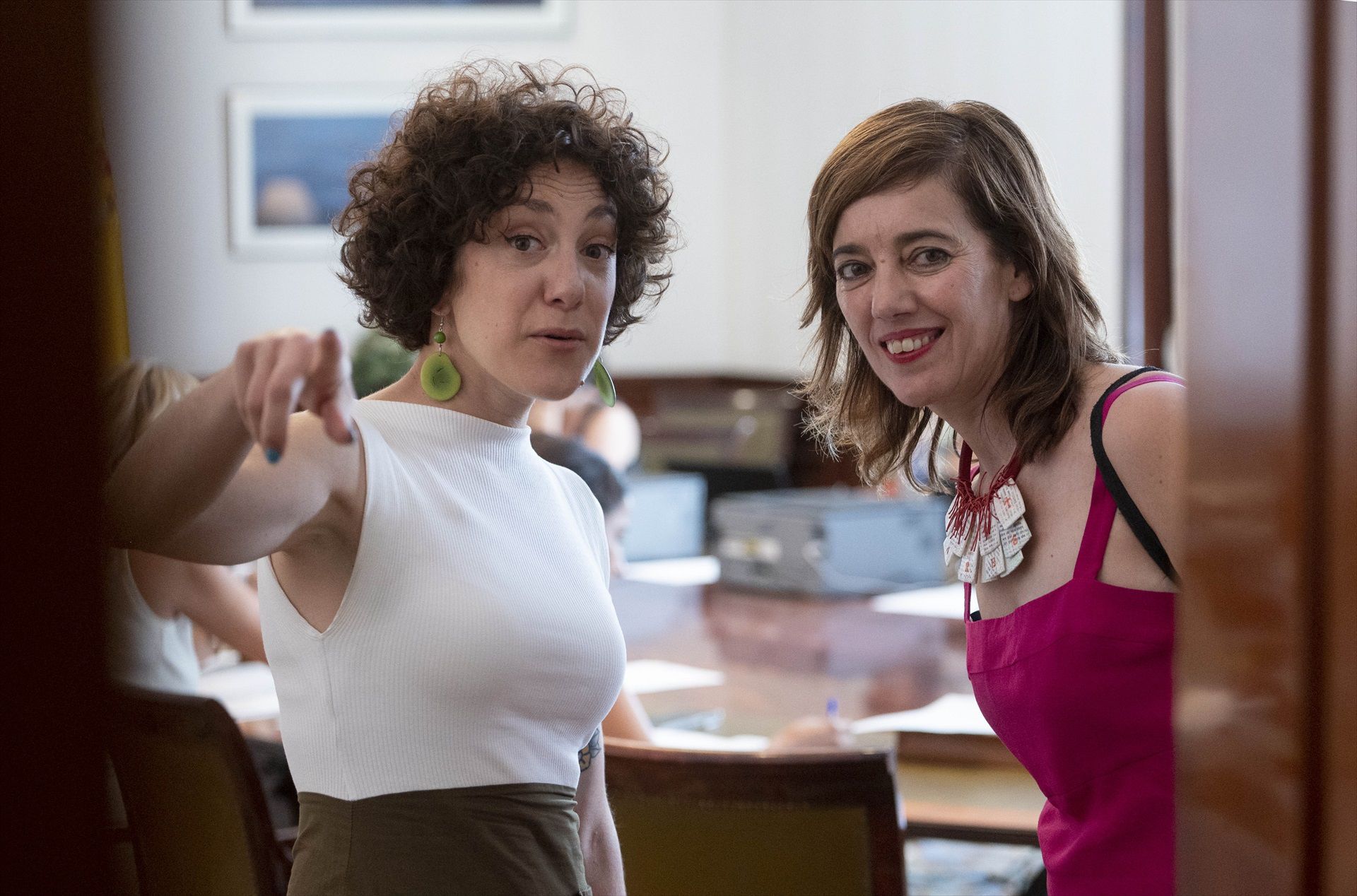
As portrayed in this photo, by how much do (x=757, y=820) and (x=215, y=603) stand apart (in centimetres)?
89

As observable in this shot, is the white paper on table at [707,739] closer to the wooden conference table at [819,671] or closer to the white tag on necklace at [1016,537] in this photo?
the wooden conference table at [819,671]

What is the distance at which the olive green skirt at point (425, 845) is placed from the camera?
81cm

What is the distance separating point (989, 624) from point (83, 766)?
922 millimetres

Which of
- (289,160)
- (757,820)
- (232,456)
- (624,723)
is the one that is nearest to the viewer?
(232,456)

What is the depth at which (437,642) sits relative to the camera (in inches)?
31.7

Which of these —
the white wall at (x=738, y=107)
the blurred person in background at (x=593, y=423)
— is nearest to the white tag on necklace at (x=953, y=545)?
the blurred person in background at (x=593, y=423)

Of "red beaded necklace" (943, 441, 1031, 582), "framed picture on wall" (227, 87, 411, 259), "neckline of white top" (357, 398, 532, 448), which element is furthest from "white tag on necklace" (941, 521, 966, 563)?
"framed picture on wall" (227, 87, 411, 259)

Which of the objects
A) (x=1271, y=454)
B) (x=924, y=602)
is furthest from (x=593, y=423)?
(x=1271, y=454)

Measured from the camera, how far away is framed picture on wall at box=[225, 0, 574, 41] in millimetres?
6148

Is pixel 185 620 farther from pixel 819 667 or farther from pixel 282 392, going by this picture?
pixel 282 392

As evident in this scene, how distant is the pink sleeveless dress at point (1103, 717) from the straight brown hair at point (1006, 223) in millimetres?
69

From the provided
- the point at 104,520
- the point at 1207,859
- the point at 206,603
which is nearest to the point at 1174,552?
the point at 1207,859

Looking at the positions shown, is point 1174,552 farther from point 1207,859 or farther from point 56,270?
point 56,270

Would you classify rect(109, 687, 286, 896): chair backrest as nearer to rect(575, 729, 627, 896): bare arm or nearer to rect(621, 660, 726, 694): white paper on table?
rect(575, 729, 627, 896): bare arm
